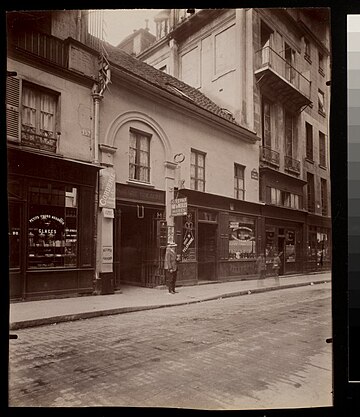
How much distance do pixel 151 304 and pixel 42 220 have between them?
1586 millimetres

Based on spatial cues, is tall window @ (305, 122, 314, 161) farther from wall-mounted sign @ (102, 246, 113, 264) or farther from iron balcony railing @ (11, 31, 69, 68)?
iron balcony railing @ (11, 31, 69, 68)

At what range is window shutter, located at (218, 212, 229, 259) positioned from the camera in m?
4.60

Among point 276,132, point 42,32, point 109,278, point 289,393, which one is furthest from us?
point 276,132

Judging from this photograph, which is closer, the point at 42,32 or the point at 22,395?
the point at 22,395

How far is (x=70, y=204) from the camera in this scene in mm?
4207

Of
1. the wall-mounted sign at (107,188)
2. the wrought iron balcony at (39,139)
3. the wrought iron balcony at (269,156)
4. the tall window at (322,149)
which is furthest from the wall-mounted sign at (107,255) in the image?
the tall window at (322,149)

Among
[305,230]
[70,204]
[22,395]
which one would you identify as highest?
[70,204]

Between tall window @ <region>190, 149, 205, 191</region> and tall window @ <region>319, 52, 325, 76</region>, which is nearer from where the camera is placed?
tall window @ <region>319, 52, 325, 76</region>

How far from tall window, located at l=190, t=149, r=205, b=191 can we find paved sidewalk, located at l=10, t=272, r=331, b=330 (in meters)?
1.25

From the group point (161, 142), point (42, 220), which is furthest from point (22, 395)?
point (161, 142)

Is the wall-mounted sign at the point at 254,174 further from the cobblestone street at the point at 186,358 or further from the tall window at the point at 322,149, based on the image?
the cobblestone street at the point at 186,358

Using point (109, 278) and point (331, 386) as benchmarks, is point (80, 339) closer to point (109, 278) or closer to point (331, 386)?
point (109, 278)

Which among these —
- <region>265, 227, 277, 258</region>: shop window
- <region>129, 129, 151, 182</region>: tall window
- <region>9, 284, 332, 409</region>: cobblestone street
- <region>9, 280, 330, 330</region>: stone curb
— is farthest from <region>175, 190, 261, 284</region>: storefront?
<region>129, 129, 151, 182</region>: tall window

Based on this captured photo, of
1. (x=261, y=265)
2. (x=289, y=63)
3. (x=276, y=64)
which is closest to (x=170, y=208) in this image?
(x=261, y=265)
